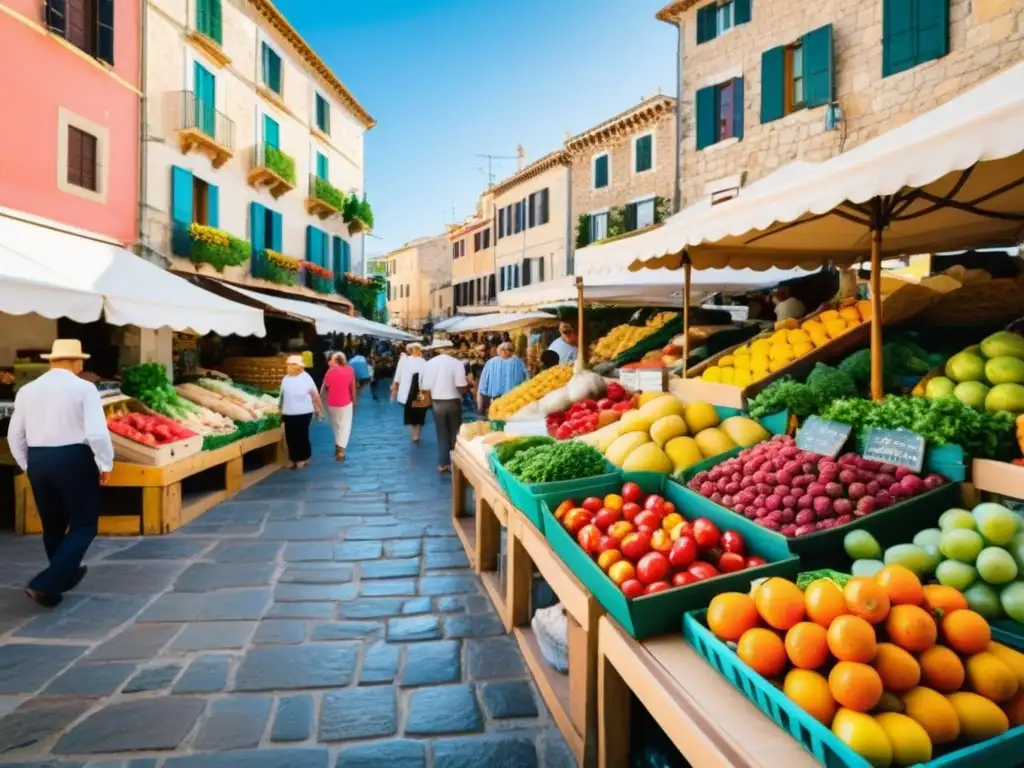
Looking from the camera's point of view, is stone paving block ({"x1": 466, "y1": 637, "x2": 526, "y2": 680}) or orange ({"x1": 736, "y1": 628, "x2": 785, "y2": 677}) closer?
orange ({"x1": 736, "y1": 628, "x2": 785, "y2": 677})

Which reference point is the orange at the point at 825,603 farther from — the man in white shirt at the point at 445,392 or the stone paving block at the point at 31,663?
the man in white shirt at the point at 445,392

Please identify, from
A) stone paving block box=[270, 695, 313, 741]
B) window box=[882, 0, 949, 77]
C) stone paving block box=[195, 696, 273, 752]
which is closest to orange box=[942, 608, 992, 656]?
stone paving block box=[270, 695, 313, 741]

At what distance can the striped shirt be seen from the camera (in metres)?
9.80

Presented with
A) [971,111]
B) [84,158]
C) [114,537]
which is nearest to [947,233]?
[971,111]

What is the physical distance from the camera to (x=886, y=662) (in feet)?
5.26

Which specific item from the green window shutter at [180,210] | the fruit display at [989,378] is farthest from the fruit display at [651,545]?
the green window shutter at [180,210]

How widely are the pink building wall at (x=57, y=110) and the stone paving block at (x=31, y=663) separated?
8258 millimetres

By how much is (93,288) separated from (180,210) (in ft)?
28.9

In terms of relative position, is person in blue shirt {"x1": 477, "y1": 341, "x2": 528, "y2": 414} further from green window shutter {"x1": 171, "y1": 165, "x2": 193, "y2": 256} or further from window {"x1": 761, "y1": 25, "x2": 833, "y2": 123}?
window {"x1": 761, "y1": 25, "x2": 833, "y2": 123}

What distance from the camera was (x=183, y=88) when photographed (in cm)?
1385

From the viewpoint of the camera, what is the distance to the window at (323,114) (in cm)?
2161

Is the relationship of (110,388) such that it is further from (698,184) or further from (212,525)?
(698,184)

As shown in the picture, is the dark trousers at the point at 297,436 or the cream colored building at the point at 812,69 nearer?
the dark trousers at the point at 297,436

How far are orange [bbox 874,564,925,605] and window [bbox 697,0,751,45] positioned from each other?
16.6m
